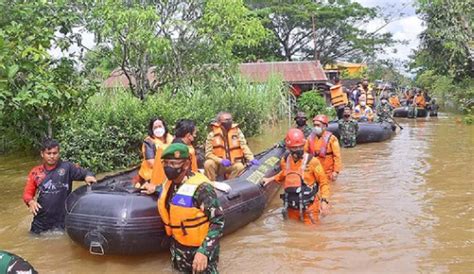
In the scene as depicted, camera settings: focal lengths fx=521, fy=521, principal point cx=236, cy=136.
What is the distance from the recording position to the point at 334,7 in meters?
30.3

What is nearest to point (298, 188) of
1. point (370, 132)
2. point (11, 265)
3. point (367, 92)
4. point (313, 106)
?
point (11, 265)

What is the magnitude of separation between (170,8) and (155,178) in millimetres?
7097

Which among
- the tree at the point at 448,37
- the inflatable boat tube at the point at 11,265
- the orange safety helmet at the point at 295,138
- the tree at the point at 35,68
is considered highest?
the tree at the point at 448,37

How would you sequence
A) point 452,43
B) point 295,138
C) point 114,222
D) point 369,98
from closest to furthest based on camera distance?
point 114,222 < point 295,138 < point 369,98 < point 452,43

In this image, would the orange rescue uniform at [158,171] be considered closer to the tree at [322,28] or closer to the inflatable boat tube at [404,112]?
the inflatable boat tube at [404,112]

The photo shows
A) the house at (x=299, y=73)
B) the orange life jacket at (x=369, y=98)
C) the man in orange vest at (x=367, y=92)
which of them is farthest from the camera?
the house at (x=299, y=73)

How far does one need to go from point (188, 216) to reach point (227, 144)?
11.9 ft

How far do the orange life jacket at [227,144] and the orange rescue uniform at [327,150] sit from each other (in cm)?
102

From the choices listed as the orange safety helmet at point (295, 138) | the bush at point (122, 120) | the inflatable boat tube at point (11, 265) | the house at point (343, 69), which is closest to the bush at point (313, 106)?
the house at point (343, 69)

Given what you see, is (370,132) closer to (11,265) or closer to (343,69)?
(11,265)

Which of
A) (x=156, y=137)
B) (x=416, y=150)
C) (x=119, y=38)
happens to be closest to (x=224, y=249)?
(x=156, y=137)

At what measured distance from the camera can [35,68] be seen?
6574 millimetres

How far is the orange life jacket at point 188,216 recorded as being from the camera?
357cm

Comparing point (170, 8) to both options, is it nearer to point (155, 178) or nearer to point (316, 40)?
point (155, 178)
